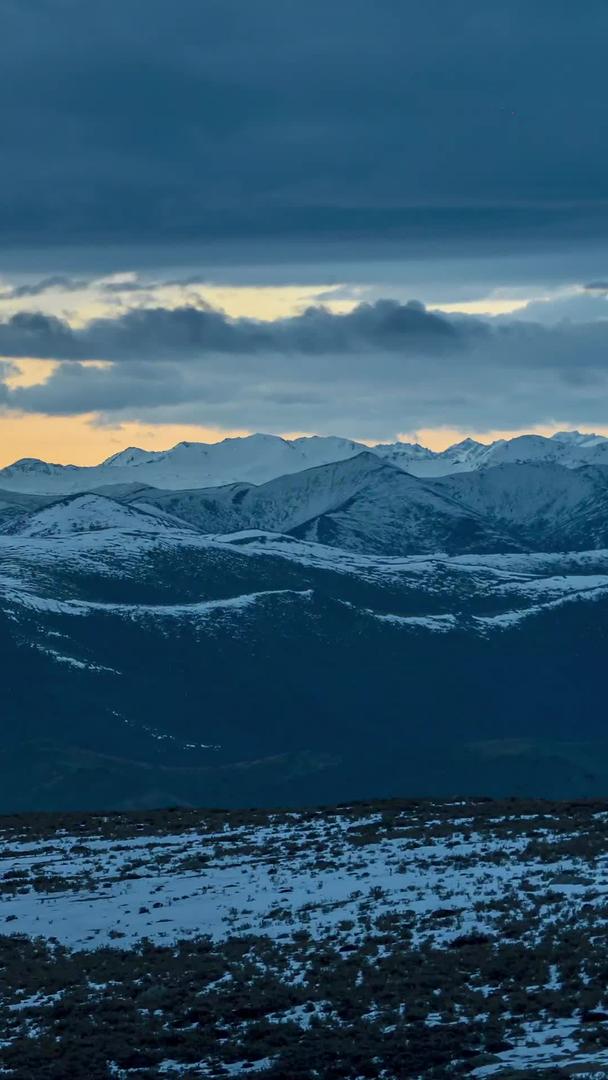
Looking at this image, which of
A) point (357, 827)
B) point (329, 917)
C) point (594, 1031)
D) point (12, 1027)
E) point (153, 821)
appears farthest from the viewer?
point (153, 821)

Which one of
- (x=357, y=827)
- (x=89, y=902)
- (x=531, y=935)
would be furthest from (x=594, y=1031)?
(x=357, y=827)

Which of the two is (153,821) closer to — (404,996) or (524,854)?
(524,854)

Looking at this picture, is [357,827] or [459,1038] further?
[357,827]

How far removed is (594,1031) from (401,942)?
1123 cm

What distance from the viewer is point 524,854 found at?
59906 millimetres

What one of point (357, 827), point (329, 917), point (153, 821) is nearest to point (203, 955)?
point (329, 917)

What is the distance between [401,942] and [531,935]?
3.82 meters

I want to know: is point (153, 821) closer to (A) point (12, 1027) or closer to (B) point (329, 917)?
(B) point (329, 917)

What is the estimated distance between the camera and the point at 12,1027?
4375 cm

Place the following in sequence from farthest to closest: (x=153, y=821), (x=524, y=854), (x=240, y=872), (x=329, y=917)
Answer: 1. (x=153, y=821)
2. (x=240, y=872)
3. (x=524, y=854)
4. (x=329, y=917)

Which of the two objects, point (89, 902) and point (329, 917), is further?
point (89, 902)

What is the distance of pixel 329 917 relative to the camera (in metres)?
53.0

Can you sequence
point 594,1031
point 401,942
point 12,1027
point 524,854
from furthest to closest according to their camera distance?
point 524,854
point 401,942
point 12,1027
point 594,1031

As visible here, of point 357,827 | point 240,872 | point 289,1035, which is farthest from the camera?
point 357,827
